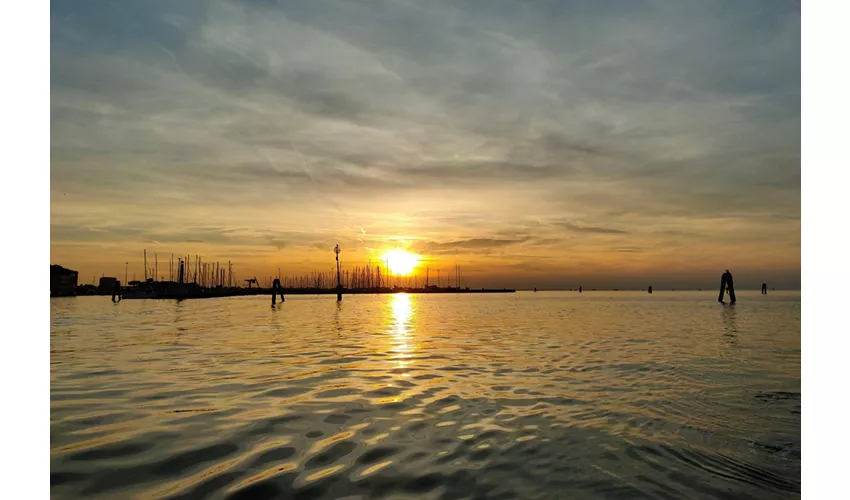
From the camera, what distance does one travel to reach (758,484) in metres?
5.44

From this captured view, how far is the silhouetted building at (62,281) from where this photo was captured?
321 ft

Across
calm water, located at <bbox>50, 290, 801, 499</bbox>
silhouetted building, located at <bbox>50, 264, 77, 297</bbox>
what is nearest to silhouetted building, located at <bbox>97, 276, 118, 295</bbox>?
silhouetted building, located at <bbox>50, 264, 77, 297</bbox>

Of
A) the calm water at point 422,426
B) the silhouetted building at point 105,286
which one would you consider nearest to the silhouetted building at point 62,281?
the silhouetted building at point 105,286

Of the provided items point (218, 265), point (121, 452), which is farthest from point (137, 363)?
point (218, 265)

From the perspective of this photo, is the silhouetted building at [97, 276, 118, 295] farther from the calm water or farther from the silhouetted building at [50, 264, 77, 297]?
the calm water

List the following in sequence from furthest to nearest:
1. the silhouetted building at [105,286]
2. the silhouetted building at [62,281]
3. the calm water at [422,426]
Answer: the silhouetted building at [105,286] < the silhouetted building at [62,281] < the calm water at [422,426]

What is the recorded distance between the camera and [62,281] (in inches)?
3917

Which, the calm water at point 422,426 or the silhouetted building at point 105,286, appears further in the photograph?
the silhouetted building at point 105,286

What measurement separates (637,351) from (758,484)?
39.6 ft

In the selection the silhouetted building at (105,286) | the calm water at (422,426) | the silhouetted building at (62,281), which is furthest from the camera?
the silhouetted building at (105,286)

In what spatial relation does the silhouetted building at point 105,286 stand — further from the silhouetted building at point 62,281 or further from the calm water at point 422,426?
the calm water at point 422,426

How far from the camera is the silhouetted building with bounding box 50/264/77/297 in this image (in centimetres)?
9781
